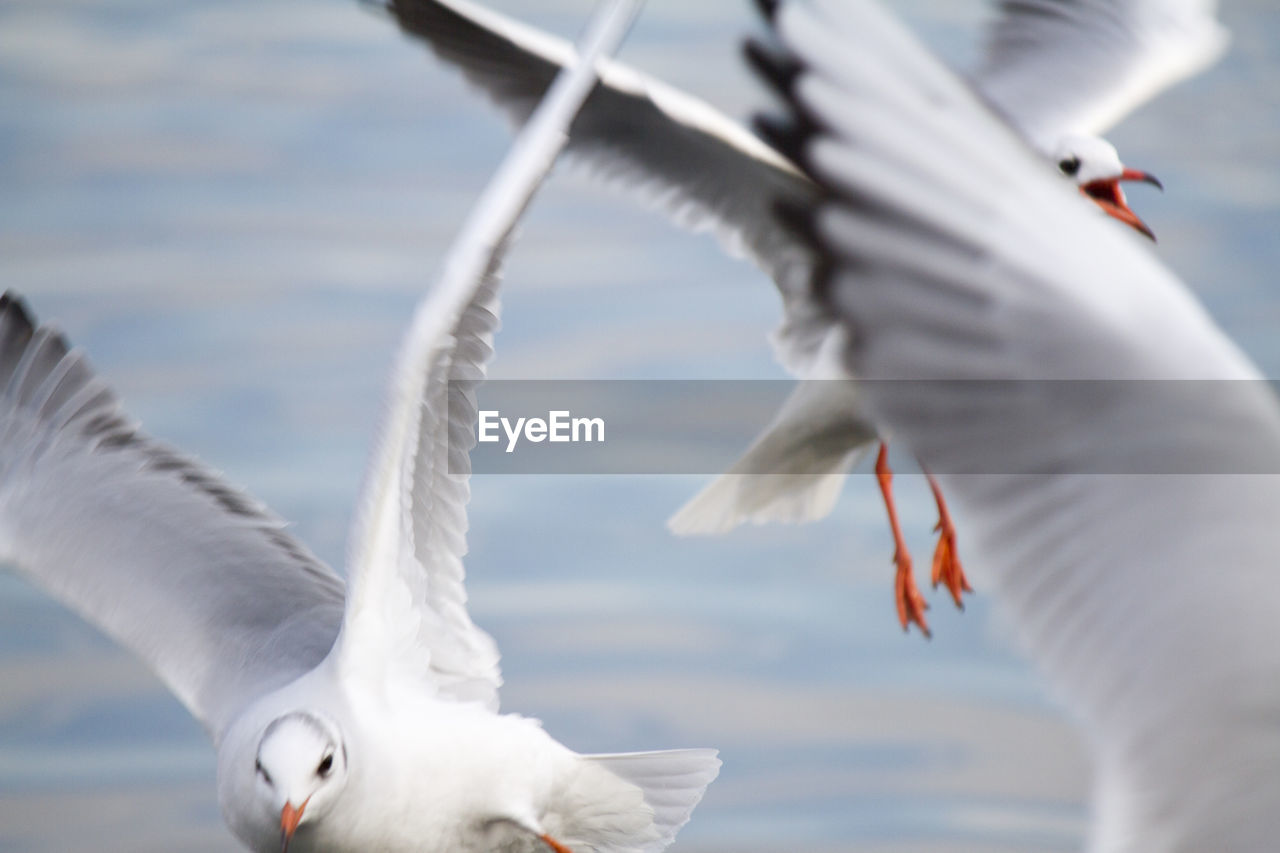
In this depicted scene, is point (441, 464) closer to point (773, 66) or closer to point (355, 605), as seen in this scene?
point (355, 605)

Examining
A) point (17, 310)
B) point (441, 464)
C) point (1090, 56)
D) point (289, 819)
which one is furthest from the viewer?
point (1090, 56)

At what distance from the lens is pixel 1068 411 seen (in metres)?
1.11

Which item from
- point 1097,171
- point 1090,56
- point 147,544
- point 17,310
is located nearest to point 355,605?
point 147,544

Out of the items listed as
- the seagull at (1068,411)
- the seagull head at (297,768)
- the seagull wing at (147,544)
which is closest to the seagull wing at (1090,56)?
the seagull wing at (147,544)

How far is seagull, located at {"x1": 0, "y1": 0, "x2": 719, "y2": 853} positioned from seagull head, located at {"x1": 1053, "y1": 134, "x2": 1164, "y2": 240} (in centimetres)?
117

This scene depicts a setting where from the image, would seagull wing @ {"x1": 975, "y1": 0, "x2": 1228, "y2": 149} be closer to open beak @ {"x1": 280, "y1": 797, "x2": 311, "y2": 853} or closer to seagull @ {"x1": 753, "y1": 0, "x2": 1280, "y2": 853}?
open beak @ {"x1": 280, "y1": 797, "x2": 311, "y2": 853}

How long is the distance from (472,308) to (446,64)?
88 centimetres

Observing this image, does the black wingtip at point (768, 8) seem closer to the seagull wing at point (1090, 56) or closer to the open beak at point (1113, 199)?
the open beak at point (1113, 199)

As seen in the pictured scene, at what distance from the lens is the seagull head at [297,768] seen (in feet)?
6.00

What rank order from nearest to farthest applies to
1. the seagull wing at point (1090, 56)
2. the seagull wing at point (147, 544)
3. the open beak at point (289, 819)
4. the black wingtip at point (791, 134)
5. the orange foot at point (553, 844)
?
the black wingtip at point (791, 134) < the open beak at point (289, 819) < the orange foot at point (553, 844) < the seagull wing at point (147, 544) < the seagull wing at point (1090, 56)

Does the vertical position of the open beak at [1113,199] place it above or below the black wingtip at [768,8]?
above

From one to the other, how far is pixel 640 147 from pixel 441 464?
31.4 inches

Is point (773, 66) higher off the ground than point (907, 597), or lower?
lower

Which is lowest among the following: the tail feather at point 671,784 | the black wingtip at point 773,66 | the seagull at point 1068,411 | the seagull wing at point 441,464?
the seagull at point 1068,411
